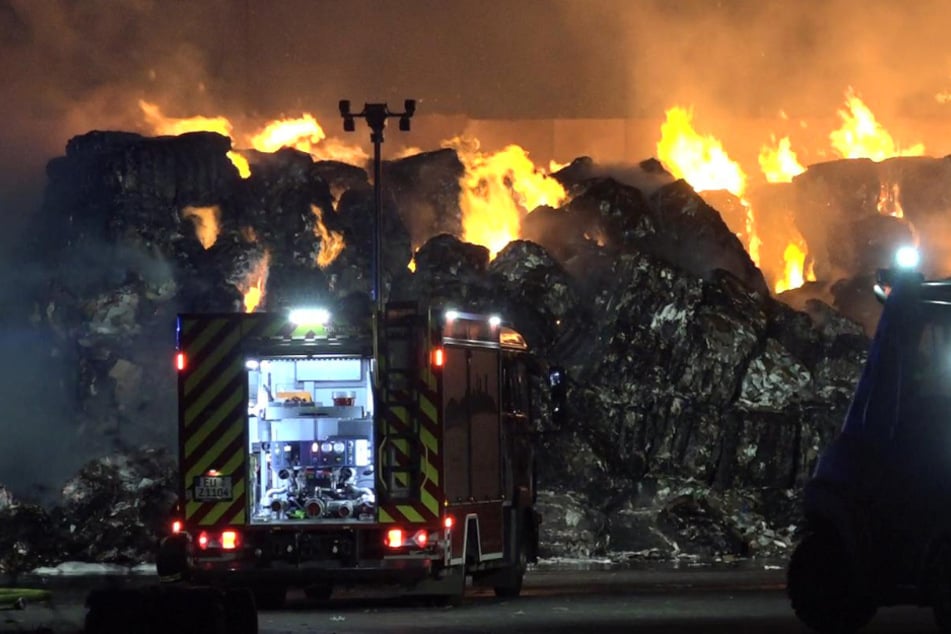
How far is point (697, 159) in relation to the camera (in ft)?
156

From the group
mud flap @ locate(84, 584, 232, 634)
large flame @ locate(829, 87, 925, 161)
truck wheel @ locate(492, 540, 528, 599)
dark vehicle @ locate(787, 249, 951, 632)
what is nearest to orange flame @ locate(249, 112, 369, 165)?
large flame @ locate(829, 87, 925, 161)

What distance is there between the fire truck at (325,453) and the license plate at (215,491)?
0.01 m

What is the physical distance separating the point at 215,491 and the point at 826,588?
7274 mm

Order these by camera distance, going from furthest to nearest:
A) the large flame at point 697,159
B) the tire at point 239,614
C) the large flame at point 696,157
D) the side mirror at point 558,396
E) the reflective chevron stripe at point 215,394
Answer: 1. the large flame at point 696,157
2. the large flame at point 697,159
3. the side mirror at point 558,396
4. the reflective chevron stripe at point 215,394
5. the tire at point 239,614

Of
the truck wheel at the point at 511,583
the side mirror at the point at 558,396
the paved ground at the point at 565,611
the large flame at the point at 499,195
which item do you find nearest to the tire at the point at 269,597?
the paved ground at the point at 565,611

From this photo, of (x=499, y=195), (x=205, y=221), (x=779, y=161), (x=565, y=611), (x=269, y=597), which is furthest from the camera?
(x=779, y=161)

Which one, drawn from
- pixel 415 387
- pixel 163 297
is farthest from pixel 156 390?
pixel 415 387

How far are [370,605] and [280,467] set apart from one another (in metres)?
1.93

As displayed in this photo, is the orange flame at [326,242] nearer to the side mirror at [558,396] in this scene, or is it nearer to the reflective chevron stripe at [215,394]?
the side mirror at [558,396]

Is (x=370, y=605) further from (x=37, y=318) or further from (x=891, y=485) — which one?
(x=37, y=318)

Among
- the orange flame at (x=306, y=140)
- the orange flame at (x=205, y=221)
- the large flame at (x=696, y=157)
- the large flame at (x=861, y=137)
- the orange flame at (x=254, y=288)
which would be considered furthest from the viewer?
the large flame at (x=861, y=137)

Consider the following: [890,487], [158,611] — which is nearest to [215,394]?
[158,611]

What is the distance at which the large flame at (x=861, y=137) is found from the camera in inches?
1898

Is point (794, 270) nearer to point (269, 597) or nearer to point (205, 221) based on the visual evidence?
point (205, 221)
